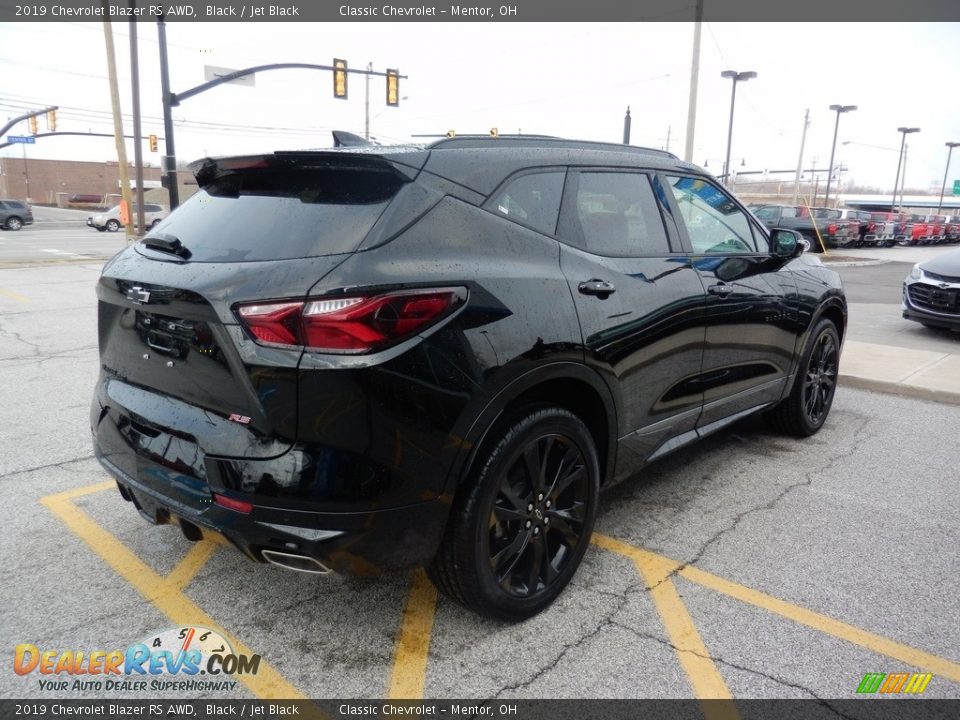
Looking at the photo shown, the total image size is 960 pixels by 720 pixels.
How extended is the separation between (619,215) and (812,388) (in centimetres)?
260

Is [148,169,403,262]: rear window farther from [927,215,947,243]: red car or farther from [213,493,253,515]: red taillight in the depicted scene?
[927,215,947,243]: red car

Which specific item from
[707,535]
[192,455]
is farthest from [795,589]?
[192,455]

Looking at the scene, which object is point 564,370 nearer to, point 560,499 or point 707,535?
point 560,499

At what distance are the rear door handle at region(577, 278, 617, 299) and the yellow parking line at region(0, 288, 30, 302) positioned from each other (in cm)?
1064

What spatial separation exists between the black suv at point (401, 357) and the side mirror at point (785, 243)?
1246 mm

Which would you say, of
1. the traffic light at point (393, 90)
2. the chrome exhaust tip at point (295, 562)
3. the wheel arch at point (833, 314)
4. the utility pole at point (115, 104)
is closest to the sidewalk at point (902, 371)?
the wheel arch at point (833, 314)

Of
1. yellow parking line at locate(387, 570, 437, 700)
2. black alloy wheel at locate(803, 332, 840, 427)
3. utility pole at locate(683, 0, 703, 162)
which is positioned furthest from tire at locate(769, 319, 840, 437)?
utility pole at locate(683, 0, 703, 162)

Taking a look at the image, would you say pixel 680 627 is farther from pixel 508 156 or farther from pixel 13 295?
pixel 13 295

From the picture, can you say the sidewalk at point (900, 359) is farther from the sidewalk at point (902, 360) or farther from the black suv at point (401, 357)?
the black suv at point (401, 357)

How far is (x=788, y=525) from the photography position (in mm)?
3680

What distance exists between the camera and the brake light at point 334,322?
2.17 metres

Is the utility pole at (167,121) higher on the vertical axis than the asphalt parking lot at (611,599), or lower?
higher

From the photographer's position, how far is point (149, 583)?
9.96ft

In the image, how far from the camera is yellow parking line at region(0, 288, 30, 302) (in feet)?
35.3
